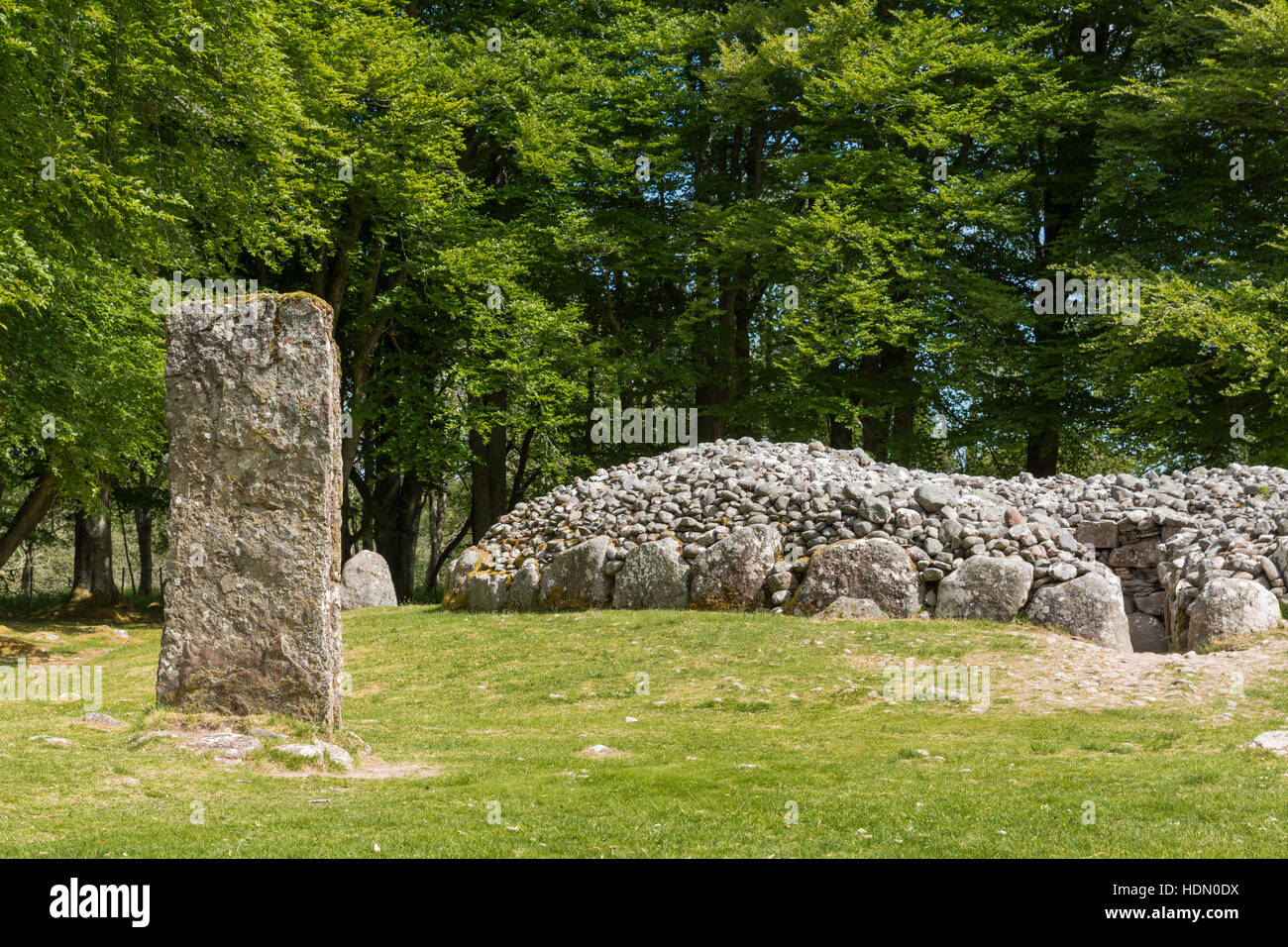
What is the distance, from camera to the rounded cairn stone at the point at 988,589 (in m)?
16.8

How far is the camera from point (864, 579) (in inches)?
691

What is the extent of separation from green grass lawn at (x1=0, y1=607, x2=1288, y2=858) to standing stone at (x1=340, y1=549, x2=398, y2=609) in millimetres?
7524

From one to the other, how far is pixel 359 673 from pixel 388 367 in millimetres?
13983

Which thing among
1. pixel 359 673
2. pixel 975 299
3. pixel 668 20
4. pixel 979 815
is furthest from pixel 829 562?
pixel 668 20

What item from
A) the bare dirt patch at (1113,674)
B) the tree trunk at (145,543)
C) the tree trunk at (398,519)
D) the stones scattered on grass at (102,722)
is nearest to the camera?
the stones scattered on grass at (102,722)

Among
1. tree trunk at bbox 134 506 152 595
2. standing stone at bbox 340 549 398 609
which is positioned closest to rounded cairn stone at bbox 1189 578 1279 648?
standing stone at bbox 340 549 398 609

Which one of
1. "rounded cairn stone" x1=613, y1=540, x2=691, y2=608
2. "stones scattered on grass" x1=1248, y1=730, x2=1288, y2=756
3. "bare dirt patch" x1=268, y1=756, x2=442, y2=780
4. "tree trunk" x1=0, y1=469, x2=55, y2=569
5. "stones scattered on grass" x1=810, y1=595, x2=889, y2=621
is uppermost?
"tree trunk" x1=0, y1=469, x2=55, y2=569

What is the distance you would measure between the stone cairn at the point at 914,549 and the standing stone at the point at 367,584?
2747mm

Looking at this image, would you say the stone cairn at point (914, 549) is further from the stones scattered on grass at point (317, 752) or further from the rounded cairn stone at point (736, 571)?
the stones scattered on grass at point (317, 752)

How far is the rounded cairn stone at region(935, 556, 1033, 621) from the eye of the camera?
55.2 ft

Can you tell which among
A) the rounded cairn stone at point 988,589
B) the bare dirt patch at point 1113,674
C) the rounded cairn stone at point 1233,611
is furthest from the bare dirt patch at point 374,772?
the rounded cairn stone at point 1233,611

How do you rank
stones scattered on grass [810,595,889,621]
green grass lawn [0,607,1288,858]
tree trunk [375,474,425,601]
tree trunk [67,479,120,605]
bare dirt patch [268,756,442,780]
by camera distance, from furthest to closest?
tree trunk [375,474,425,601] < tree trunk [67,479,120,605] < stones scattered on grass [810,595,889,621] < bare dirt patch [268,756,442,780] < green grass lawn [0,607,1288,858]

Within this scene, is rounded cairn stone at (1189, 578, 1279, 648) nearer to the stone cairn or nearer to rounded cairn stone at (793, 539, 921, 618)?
the stone cairn

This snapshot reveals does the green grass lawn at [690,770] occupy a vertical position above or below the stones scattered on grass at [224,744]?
below
